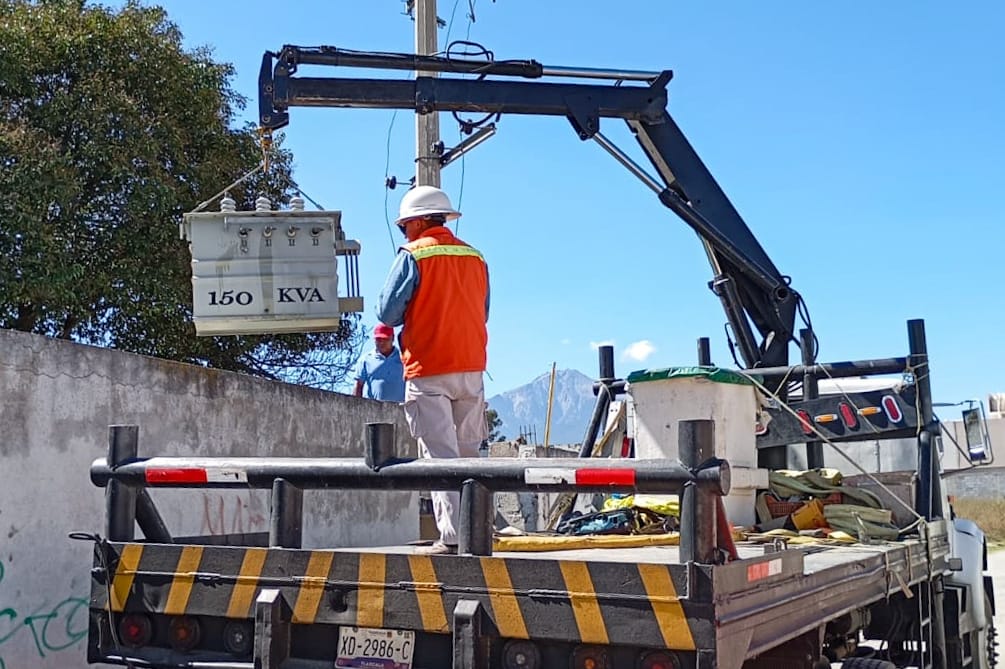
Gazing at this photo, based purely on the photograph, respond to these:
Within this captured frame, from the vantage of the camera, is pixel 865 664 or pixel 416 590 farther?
pixel 865 664

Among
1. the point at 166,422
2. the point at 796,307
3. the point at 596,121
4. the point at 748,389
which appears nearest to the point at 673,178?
the point at 596,121

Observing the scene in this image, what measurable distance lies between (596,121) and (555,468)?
5.86 metres

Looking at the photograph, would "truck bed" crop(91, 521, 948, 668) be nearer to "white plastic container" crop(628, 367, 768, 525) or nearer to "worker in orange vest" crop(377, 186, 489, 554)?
"worker in orange vest" crop(377, 186, 489, 554)

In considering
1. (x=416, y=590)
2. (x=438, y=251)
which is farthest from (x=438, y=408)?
(x=416, y=590)

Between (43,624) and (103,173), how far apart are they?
9352mm

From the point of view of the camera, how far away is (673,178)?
9094 millimetres

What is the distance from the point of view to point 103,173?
1393cm

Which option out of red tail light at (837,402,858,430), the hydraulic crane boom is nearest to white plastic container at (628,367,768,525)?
red tail light at (837,402,858,430)

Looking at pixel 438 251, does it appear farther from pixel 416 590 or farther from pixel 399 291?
A: pixel 416 590

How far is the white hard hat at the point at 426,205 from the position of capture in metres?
5.01

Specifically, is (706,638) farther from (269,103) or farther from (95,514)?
(269,103)

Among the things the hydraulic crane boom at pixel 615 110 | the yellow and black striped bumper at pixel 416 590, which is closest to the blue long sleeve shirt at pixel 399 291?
the yellow and black striped bumper at pixel 416 590

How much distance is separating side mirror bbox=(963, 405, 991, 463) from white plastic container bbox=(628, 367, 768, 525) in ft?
5.72

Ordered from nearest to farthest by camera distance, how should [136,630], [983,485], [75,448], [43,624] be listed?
1. [136,630]
2. [43,624]
3. [75,448]
4. [983,485]
